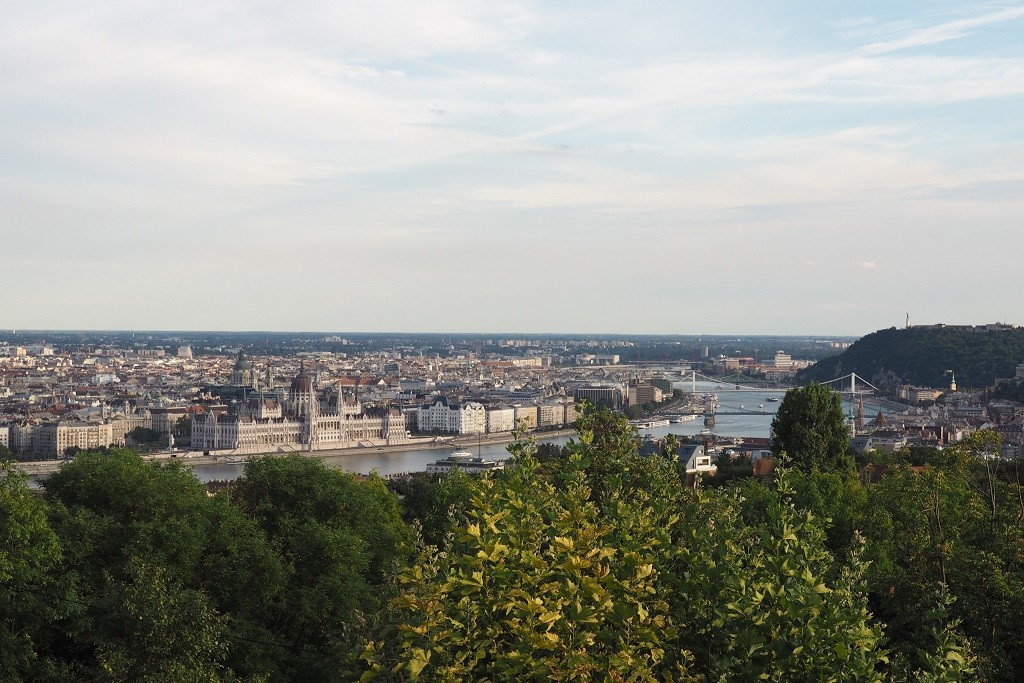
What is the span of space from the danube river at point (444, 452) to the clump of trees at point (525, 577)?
22377 millimetres

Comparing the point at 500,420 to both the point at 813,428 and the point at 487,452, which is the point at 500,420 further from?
the point at 813,428

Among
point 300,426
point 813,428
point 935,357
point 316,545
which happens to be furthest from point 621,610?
point 935,357

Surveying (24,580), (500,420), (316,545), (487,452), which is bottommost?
(487,452)

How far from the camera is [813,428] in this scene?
17.7 meters

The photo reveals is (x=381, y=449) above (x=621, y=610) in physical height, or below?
below

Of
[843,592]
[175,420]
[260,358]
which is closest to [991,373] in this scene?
[175,420]

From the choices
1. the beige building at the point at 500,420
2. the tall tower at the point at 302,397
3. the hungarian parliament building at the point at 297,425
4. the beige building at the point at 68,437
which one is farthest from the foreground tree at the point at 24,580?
the beige building at the point at 500,420

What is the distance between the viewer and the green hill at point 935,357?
2822 inches

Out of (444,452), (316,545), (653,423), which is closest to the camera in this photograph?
(316,545)

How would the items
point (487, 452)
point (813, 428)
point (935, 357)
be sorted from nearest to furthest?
point (813, 428)
point (487, 452)
point (935, 357)

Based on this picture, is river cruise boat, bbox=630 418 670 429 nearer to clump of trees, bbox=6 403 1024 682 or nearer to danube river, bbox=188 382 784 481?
danube river, bbox=188 382 784 481

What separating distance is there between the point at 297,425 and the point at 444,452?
27.6 ft

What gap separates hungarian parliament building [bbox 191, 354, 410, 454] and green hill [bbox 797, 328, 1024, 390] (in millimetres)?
31430

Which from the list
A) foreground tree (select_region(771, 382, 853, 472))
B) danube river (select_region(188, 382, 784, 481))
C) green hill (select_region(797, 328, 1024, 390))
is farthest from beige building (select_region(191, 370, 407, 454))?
foreground tree (select_region(771, 382, 853, 472))
